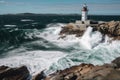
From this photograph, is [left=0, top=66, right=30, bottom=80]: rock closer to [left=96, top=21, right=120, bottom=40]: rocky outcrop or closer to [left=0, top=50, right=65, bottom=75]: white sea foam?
[left=0, top=50, right=65, bottom=75]: white sea foam

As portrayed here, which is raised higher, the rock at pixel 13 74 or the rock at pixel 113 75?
the rock at pixel 113 75

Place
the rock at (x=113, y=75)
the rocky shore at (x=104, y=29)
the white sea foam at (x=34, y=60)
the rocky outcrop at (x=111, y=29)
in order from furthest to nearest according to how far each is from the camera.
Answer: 1. the rocky shore at (x=104, y=29)
2. the rocky outcrop at (x=111, y=29)
3. the white sea foam at (x=34, y=60)
4. the rock at (x=113, y=75)

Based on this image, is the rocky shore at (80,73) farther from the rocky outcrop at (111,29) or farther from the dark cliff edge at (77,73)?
the rocky outcrop at (111,29)

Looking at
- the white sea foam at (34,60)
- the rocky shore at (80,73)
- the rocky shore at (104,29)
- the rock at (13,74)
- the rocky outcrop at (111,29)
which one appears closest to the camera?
the rocky shore at (80,73)

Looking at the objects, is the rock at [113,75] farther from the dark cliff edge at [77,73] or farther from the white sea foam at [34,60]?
the white sea foam at [34,60]

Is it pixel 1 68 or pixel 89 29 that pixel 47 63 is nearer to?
pixel 1 68

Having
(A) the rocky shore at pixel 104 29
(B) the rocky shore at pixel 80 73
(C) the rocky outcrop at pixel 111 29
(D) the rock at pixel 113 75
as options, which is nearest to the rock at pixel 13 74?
(B) the rocky shore at pixel 80 73

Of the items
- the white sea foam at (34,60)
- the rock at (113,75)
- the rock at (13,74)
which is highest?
the rock at (113,75)

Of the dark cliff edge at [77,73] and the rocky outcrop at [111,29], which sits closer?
the dark cliff edge at [77,73]

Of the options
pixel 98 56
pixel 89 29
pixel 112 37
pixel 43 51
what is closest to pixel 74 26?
pixel 89 29
